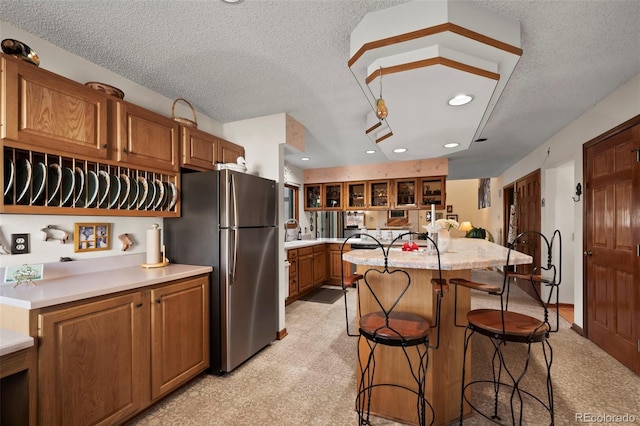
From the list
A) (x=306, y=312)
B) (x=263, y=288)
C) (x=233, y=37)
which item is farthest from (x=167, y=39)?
(x=306, y=312)

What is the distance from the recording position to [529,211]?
477 cm

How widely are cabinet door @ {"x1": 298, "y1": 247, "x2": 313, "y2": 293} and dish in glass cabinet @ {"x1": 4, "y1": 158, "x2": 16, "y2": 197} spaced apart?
335 cm

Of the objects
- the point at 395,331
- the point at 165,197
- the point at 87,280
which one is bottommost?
the point at 395,331

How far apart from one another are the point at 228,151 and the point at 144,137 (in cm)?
90

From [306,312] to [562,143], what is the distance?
4.06 meters

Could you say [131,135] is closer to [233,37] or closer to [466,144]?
[233,37]

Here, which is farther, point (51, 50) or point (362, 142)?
point (362, 142)

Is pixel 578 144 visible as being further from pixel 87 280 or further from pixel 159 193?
pixel 87 280

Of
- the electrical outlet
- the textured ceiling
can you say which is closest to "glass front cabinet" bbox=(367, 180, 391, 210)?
the textured ceiling

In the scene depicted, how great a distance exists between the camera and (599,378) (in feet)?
7.24

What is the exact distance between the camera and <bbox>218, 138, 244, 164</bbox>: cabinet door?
2.84 m

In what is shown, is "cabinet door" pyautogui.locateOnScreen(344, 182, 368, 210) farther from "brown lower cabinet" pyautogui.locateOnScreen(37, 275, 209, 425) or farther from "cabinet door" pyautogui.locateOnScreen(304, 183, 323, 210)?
"brown lower cabinet" pyautogui.locateOnScreen(37, 275, 209, 425)

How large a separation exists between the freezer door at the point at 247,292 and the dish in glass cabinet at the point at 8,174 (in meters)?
1.23

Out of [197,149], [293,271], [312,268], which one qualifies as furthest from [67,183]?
[312,268]
